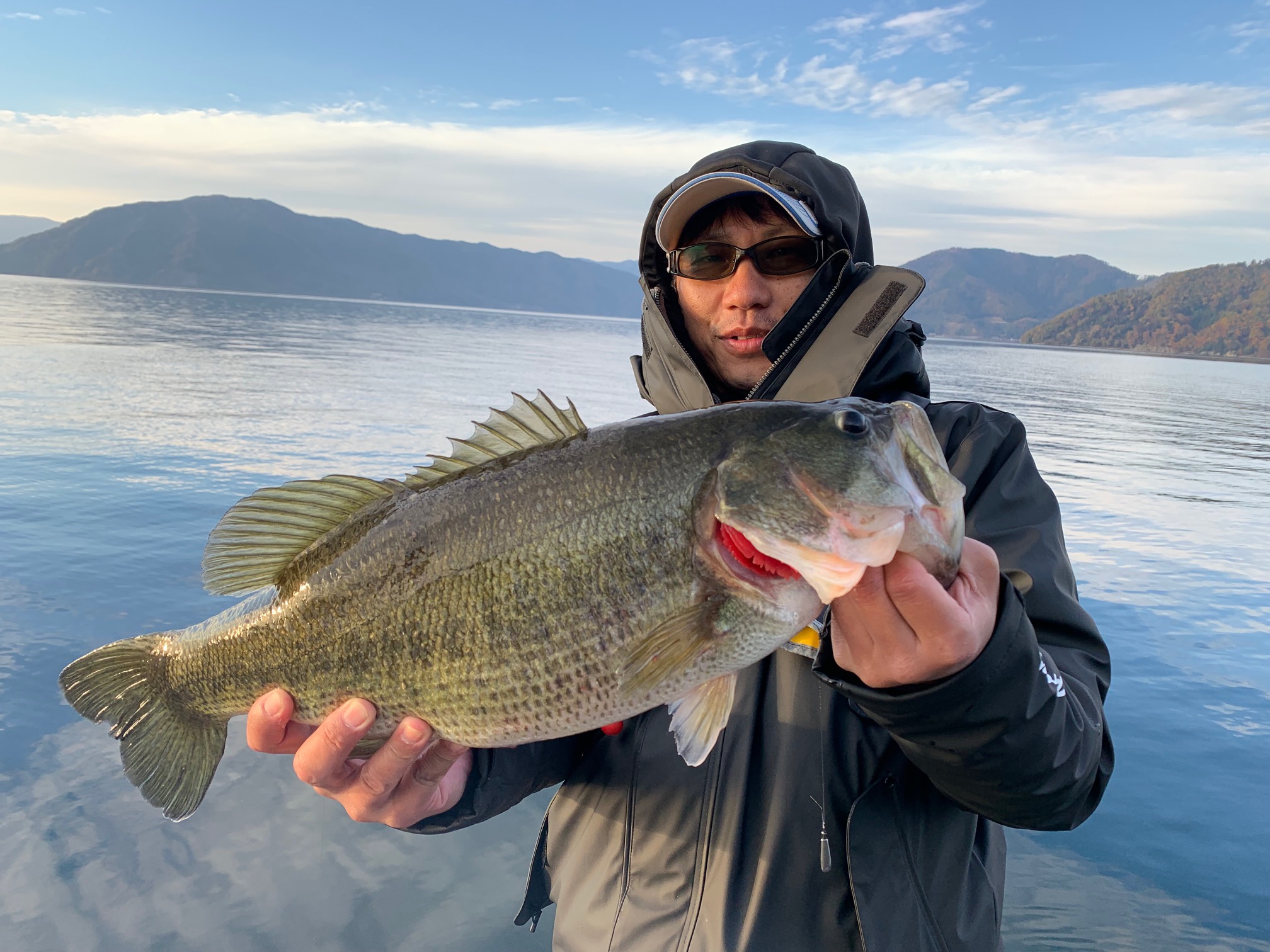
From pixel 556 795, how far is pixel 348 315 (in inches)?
3153

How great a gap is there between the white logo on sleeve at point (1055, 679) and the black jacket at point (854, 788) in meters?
0.01

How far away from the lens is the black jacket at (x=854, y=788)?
74.4 inches

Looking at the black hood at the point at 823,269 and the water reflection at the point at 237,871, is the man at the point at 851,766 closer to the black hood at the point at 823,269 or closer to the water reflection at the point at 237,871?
the black hood at the point at 823,269

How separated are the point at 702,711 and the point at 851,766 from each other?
55 cm

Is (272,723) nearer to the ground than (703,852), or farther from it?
farther from it

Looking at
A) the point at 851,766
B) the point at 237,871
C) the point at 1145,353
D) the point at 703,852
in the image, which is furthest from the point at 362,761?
the point at 1145,353

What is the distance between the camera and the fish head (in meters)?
1.81

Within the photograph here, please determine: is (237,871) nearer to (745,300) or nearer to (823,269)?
(745,300)

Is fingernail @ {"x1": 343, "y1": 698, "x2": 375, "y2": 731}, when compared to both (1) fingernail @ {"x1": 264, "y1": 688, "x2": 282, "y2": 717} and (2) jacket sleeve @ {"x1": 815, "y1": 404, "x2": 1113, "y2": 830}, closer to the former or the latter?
(1) fingernail @ {"x1": 264, "y1": 688, "x2": 282, "y2": 717}

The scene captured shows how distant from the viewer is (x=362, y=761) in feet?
8.23

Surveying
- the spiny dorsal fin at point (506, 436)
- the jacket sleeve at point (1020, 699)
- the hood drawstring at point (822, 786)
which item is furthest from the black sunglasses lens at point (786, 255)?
the hood drawstring at point (822, 786)

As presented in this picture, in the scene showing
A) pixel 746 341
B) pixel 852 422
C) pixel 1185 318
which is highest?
pixel 1185 318

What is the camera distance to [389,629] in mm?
2307

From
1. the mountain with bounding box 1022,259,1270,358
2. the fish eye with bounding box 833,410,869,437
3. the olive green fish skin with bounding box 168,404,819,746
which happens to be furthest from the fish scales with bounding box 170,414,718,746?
the mountain with bounding box 1022,259,1270,358
